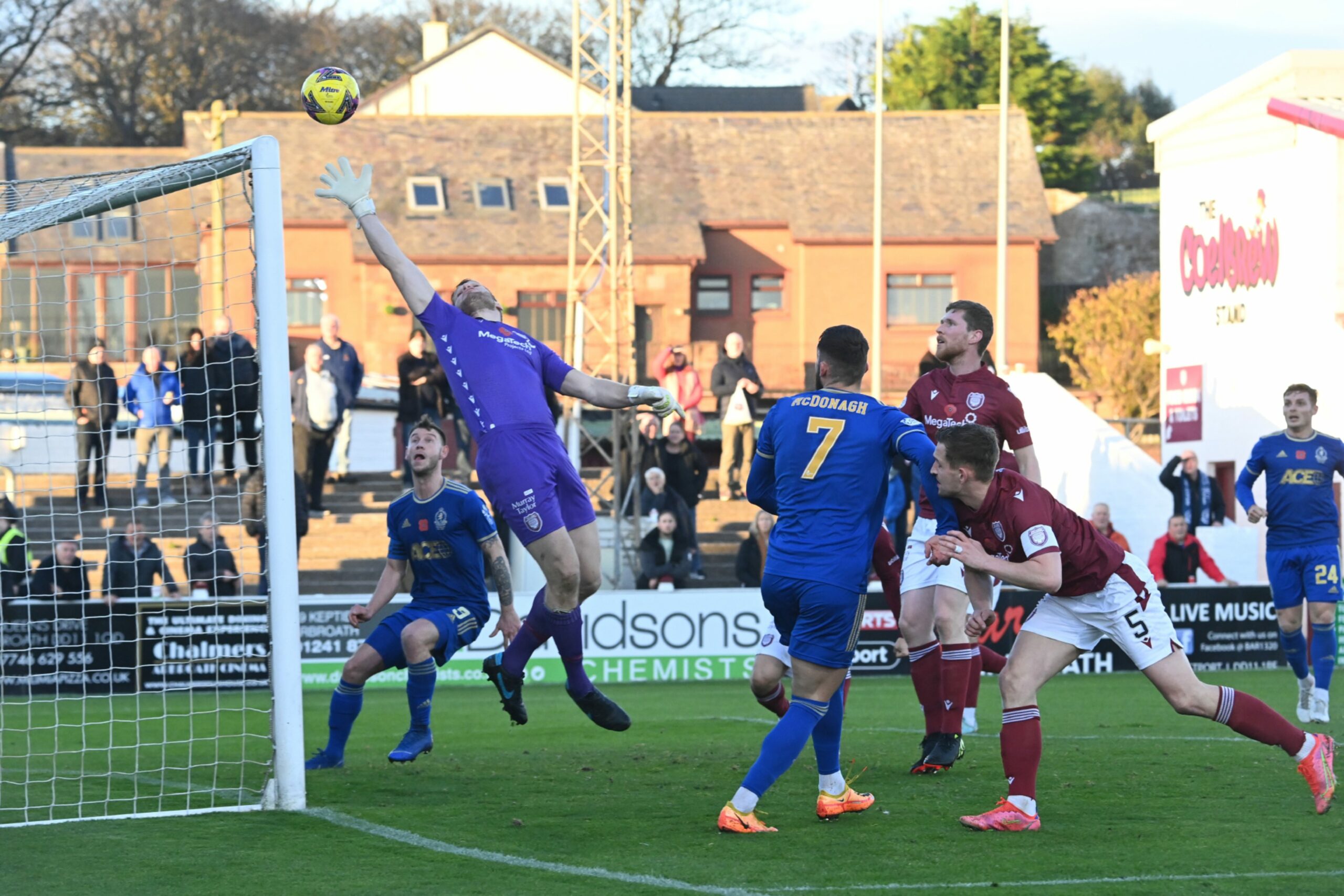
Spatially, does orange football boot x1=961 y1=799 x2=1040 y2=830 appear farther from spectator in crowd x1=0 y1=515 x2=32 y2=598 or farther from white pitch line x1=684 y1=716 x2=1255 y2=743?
spectator in crowd x1=0 y1=515 x2=32 y2=598

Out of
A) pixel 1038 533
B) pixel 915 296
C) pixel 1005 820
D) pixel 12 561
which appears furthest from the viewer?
pixel 915 296

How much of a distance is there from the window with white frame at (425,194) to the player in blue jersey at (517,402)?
38428 millimetres

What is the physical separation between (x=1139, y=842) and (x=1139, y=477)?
20018 millimetres

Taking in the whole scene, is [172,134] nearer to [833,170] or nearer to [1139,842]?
[833,170]

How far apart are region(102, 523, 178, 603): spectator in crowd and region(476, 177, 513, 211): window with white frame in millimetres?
29657

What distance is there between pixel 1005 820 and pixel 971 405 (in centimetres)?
256

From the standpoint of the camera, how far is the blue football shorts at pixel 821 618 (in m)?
7.09

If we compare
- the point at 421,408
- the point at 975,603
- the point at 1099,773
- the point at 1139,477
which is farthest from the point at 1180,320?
the point at 975,603

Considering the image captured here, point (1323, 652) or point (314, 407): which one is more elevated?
point (314, 407)

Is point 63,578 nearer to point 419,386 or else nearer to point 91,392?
point 91,392

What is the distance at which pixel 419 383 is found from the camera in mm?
20172

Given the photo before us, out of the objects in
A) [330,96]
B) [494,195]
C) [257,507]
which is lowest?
[257,507]

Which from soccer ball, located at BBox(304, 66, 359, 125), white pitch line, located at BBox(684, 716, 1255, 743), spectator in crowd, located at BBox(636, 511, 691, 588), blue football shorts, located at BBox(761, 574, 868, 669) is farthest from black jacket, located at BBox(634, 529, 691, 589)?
blue football shorts, located at BBox(761, 574, 868, 669)

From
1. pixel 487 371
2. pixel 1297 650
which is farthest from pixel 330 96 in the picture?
pixel 1297 650
